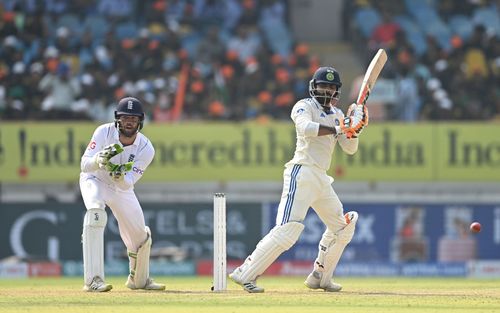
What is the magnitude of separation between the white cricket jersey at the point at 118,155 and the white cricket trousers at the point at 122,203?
0.06 metres

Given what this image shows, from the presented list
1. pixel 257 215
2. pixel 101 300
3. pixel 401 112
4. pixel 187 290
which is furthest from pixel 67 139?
pixel 101 300

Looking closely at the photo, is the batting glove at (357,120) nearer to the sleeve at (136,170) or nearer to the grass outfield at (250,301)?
the grass outfield at (250,301)

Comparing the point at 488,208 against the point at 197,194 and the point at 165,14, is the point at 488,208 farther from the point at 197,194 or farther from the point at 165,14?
the point at 165,14

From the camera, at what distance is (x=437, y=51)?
22.3m

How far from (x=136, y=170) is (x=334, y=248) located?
195 cm

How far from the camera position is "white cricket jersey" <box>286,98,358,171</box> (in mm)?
11094

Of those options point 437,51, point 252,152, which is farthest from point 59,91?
point 437,51

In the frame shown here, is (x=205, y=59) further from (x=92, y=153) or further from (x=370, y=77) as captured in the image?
(x=92, y=153)

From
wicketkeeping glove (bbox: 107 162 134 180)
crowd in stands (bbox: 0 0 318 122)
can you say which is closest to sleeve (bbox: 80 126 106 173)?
wicketkeeping glove (bbox: 107 162 134 180)

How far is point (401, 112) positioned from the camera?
68.5 ft

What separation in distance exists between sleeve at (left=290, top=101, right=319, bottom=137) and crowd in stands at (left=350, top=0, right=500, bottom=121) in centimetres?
969

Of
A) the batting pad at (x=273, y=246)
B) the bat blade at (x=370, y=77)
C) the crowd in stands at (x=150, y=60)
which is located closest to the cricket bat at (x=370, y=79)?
the bat blade at (x=370, y=77)

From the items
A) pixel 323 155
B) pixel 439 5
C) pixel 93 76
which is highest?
pixel 439 5

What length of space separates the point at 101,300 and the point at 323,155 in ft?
7.94
